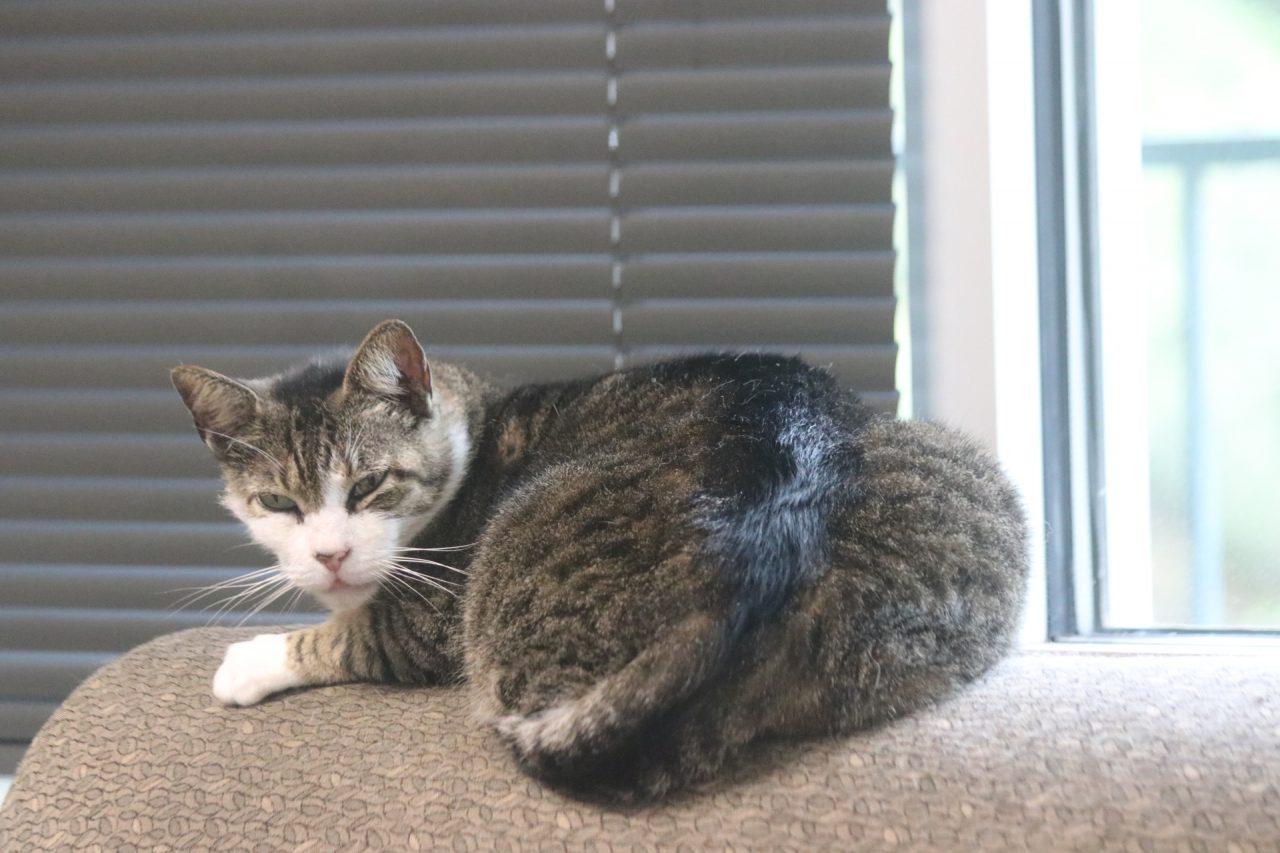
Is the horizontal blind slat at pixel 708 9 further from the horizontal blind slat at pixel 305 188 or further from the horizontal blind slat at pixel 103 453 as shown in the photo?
the horizontal blind slat at pixel 103 453

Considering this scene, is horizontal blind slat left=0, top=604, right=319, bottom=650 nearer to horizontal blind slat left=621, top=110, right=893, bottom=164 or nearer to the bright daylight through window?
horizontal blind slat left=621, top=110, right=893, bottom=164

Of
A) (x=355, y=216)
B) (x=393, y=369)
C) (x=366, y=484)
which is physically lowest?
(x=366, y=484)

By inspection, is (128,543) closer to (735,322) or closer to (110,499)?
(110,499)

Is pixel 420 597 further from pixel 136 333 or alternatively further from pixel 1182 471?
pixel 1182 471

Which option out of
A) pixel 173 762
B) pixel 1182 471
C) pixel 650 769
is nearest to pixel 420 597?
pixel 173 762

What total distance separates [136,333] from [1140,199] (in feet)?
4.82

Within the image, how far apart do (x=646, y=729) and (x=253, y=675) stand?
468 millimetres

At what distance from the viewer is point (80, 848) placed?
932 mm

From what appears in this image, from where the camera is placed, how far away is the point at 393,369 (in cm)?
114

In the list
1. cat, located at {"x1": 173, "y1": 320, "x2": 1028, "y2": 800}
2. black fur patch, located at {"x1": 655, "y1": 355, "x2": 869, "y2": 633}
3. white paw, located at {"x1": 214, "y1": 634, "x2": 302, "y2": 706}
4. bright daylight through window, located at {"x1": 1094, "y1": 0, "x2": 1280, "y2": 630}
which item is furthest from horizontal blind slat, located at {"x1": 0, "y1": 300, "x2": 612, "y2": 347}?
bright daylight through window, located at {"x1": 1094, "y1": 0, "x2": 1280, "y2": 630}

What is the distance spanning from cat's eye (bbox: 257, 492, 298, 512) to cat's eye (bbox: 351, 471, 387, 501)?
0.22 feet

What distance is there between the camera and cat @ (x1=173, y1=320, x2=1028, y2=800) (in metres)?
0.87

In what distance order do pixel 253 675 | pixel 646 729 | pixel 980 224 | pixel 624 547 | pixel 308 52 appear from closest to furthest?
pixel 646 729 → pixel 624 547 → pixel 253 675 → pixel 980 224 → pixel 308 52

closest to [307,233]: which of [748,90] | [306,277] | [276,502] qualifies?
[306,277]
